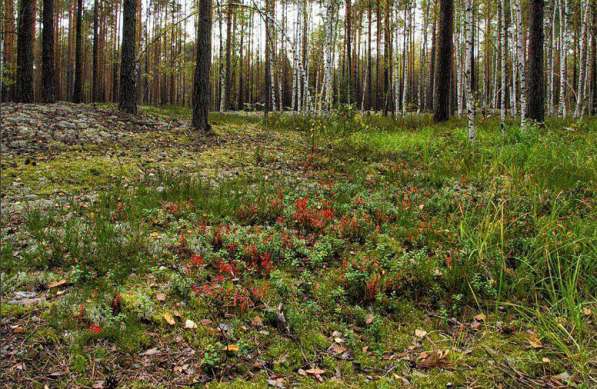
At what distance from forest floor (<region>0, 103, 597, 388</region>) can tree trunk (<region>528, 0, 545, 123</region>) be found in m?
4.53

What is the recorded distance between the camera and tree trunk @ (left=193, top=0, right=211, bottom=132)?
11.8 m

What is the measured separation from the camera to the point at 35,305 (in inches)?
135

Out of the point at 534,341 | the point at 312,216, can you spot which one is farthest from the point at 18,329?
the point at 534,341

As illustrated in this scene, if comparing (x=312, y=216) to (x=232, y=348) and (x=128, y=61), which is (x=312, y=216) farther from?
(x=128, y=61)

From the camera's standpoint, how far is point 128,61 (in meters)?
13.3

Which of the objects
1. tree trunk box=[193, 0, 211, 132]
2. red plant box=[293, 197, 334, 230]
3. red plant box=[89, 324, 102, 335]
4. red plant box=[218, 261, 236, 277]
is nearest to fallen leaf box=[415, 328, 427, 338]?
red plant box=[218, 261, 236, 277]

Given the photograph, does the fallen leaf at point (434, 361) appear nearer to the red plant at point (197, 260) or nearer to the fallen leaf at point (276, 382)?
the fallen leaf at point (276, 382)

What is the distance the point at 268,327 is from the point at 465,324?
5.96ft

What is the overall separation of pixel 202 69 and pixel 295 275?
30.6 feet

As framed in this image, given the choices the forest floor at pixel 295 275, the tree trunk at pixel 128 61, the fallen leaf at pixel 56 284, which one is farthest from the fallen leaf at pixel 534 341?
the tree trunk at pixel 128 61

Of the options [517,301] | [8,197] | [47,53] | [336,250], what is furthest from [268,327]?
[47,53]

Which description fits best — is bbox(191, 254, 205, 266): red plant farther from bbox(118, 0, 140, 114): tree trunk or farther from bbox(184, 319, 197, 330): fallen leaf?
bbox(118, 0, 140, 114): tree trunk

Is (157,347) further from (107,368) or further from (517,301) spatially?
(517,301)

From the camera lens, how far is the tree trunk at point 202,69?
1179 centimetres
